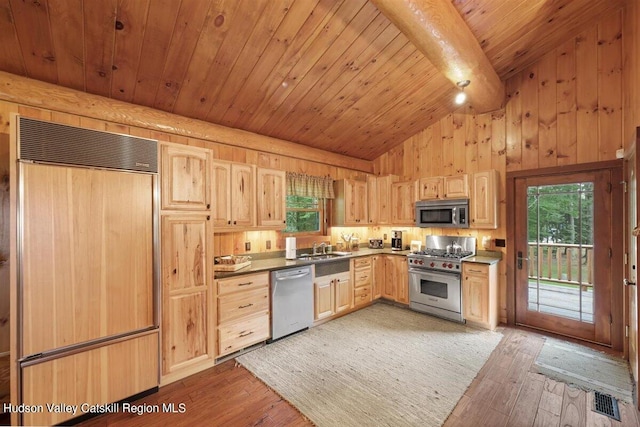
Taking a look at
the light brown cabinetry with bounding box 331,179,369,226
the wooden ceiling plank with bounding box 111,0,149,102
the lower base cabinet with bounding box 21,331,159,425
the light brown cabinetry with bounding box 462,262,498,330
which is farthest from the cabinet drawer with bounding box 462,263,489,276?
the wooden ceiling plank with bounding box 111,0,149,102

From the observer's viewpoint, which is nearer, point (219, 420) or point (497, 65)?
point (219, 420)

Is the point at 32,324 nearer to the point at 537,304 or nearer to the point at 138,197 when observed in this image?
the point at 138,197

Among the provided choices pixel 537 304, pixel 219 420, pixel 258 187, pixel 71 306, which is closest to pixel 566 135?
pixel 537 304

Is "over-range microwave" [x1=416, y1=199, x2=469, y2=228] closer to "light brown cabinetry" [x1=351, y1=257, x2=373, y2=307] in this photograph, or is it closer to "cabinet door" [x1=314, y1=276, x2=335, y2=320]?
"light brown cabinetry" [x1=351, y1=257, x2=373, y2=307]

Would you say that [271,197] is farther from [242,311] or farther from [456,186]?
[456,186]

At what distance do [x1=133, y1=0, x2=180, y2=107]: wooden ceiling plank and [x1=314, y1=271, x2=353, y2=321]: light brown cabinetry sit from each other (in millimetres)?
2913

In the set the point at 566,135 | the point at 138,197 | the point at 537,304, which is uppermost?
the point at 566,135

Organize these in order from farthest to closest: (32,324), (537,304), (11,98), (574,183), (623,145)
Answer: (537,304), (574,183), (623,145), (11,98), (32,324)

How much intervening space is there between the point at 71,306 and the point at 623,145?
18.6 ft

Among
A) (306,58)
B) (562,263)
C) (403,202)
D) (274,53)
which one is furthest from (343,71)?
(562,263)

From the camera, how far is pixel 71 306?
6.46ft

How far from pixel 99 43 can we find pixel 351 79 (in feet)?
7.90

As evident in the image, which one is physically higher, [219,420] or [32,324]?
[32,324]

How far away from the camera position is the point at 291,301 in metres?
3.37
